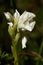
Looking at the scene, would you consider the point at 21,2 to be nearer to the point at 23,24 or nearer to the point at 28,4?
the point at 28,4

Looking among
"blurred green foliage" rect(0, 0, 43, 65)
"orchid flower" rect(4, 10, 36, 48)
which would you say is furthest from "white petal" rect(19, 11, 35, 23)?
"blurred green foliage" rect(0, 0, 43, 65)

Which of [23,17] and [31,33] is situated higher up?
[23,17]

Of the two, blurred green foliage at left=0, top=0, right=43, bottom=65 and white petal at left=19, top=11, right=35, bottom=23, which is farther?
blurred green foliage at left=0, top=0, right=43, bottom=65

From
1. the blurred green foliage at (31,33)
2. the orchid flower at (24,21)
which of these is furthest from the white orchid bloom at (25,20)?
the blurred green foliage at (31,33)

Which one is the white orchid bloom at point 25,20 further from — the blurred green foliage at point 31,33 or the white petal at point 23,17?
the blurred green foliage at point 31,33

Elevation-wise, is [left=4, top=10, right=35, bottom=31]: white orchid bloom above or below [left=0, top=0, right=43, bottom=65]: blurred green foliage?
above

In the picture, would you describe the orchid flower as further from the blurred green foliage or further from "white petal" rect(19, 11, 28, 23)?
the blurred green foliage

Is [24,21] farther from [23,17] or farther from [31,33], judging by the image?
[31,33]

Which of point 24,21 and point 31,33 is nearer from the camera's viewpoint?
point 24,21

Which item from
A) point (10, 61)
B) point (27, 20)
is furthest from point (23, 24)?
point (10, 61)

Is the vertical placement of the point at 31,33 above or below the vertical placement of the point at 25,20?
below

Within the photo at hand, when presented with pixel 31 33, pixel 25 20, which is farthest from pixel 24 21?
pixel 31 33

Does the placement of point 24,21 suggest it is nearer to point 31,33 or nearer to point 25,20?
point 25,20
